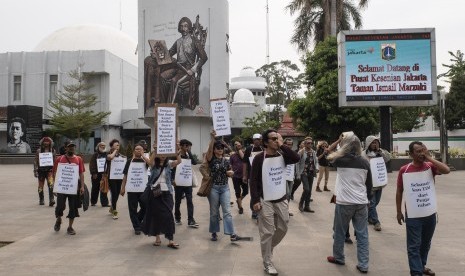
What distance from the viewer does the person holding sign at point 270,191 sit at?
19.3 ft

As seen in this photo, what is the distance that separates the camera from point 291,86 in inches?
2422

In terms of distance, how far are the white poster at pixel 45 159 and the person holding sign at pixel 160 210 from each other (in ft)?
18.4

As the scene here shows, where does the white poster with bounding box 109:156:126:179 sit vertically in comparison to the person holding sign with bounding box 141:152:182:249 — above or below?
above

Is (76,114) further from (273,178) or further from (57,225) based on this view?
(273,178)

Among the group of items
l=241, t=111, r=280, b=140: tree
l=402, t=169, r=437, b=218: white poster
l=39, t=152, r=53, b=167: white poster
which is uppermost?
l=241, t=111, r=280, b=140: tree

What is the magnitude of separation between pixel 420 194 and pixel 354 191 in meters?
0.80

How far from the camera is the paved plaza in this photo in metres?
6.18

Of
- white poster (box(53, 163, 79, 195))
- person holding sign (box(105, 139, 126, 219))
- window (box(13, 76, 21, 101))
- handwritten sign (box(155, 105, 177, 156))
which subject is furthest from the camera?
window (box(13, 76, 21, 101))

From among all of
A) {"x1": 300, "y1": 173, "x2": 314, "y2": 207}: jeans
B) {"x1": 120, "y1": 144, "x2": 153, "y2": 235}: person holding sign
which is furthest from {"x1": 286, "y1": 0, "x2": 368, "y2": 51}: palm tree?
{"x1": 120, "y1": 144, "x2": 153, "y2": 235}: person holding sign

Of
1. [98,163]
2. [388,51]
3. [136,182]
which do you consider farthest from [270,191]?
[388,51]

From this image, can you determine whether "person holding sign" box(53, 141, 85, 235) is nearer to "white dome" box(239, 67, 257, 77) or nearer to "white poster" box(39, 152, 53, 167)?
"white poster" box(39, 152, 53, 167)

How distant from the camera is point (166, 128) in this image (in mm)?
7828

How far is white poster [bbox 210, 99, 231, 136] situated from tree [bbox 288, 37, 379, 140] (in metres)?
17.2

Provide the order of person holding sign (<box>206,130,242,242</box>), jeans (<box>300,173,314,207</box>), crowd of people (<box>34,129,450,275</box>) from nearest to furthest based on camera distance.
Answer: crowd of people (<box>34,129,450,275</box>) < person holding sign (<box>206,130,242,242</box>) < jeans (<box>300,173,314,207</box>)
